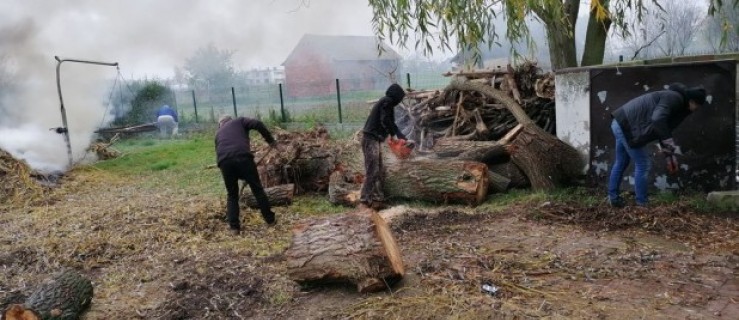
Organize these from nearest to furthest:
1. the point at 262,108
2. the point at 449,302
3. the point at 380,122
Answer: the point at 449,302, the point at 380,122, the point at 262,108

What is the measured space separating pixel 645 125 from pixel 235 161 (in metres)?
4.45

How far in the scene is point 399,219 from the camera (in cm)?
666

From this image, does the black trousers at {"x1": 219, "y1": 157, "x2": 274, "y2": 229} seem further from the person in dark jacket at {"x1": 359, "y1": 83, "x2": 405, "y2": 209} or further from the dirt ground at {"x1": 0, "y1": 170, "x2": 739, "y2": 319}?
the person in dark jacket at {"x1": 359, "y1": 83, "x2": 405, "y2": 209}

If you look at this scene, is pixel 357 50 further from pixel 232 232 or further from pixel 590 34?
pixel 232 232

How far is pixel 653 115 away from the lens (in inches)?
233

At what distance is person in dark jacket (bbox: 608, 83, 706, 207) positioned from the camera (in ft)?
19.1

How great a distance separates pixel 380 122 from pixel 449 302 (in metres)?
3.79

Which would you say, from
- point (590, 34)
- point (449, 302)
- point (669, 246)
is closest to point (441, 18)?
point (449, 302)

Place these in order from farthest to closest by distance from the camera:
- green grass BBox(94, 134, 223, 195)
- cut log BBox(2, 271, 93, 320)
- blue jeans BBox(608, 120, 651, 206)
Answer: green grass BBox(94, 134, 223, 195) → blue jeans BBox(608, 120, 651, 206) → cut log BBox(2, 271, 93, 320)

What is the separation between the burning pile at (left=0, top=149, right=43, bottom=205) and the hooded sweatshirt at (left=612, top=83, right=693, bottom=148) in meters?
8.97

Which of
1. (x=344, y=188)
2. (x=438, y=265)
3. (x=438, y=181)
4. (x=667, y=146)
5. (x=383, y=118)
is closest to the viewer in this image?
(x=438, y=265)

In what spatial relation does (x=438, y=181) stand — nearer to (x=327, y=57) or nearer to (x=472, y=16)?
(x=472, y=16)

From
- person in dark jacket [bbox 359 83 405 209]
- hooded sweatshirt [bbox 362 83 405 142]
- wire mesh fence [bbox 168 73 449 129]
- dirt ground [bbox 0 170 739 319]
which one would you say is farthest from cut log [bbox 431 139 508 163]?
wire mesh fence [bbox 168 73 449 129]

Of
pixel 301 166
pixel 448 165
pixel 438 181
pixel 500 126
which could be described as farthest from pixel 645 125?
pixel 301 166
